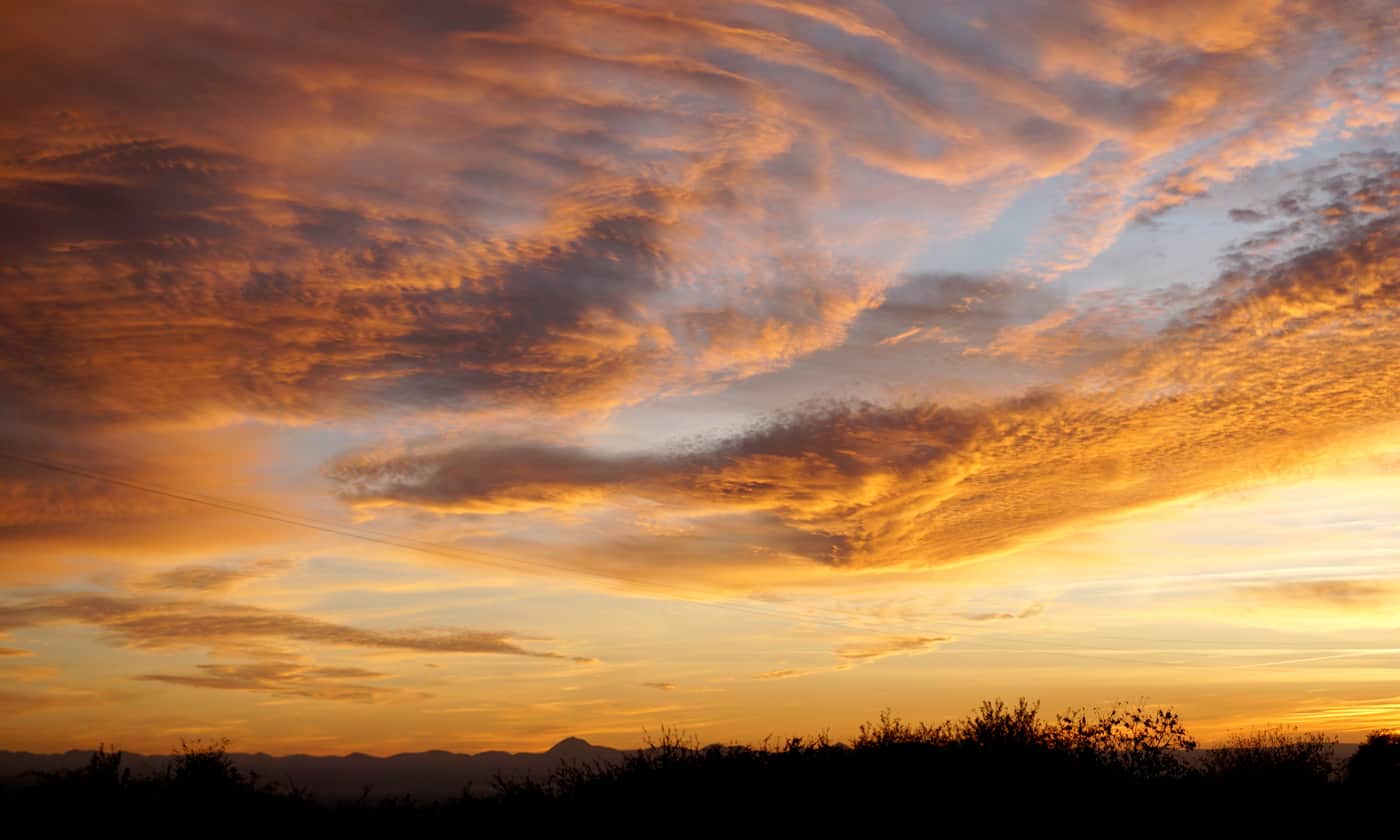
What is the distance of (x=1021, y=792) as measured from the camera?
84.2 ft

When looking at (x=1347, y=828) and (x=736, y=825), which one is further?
(x=1347, y=828)

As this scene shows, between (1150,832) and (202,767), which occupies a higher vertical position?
(202,767)

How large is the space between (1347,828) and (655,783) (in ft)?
54.2

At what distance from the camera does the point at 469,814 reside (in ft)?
84.1

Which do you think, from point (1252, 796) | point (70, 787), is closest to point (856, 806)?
point (1252, 796)

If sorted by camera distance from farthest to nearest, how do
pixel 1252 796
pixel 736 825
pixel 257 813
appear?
pixel 1252 796 < pixel 257 813 < pixel 736 825

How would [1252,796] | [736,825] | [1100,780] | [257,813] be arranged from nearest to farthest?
[736,825] < [257,813] < [1100,780] < [1252,796]

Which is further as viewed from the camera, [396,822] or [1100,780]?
[1100,780]

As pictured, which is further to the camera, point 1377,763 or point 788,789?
point 1377,763

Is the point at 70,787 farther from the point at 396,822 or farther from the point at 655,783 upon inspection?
the point at 655,783

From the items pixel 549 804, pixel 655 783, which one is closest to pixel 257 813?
pixel 549 804

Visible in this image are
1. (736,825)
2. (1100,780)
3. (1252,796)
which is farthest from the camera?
(1252,796)

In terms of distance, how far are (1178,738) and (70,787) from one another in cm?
2729

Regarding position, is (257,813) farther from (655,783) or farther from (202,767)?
(655,783)
